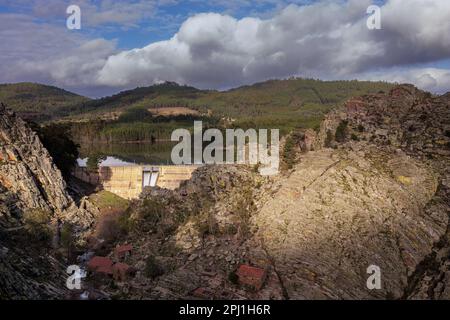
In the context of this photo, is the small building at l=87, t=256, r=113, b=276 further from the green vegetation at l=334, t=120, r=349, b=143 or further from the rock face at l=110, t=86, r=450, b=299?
the green vegetation at l=334, t=120, r=349, b=143

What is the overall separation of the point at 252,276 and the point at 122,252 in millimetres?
11133

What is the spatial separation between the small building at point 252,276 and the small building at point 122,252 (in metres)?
9.51

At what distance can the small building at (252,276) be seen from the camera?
25.3 meters

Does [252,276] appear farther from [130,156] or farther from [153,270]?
[130,156]

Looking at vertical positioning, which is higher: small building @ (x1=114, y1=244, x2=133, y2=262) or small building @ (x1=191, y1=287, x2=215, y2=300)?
small building @ (x1=114, y1=244, x2=133, y2=262)

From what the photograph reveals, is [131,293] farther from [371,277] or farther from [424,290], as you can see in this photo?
[424,290]

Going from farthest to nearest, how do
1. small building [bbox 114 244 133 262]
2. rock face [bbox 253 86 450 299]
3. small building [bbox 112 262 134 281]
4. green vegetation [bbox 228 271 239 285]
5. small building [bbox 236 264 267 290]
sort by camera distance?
small building [bbox 114 244 133 262] → small building [bbox 112 262 134 281] → green vegetation [bbox 228 271 239 285] → rock face [bbox 253 86 450 299] → small building [bbox 236 264 267 290]

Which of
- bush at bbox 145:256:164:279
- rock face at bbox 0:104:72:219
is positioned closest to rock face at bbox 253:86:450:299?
bush at bbox 145:256:164:279

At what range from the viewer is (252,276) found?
25.7 metres

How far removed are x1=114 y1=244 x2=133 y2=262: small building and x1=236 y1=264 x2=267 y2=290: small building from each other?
374 inches

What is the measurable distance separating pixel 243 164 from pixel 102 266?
17.7 metres

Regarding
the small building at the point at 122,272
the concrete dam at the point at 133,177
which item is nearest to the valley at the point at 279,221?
the small building at the point at 122,272

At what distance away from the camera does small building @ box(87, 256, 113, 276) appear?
1172 inches
